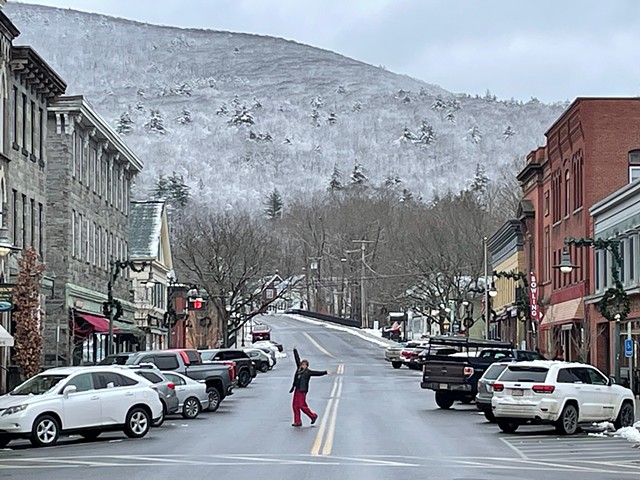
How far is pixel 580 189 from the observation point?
57.4m

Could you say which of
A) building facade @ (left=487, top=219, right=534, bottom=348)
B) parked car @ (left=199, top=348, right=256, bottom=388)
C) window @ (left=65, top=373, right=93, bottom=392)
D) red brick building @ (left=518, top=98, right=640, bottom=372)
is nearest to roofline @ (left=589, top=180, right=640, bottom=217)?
red brick building @ (left=518, top=98, right=640, bottom=372)

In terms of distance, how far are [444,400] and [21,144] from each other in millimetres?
17763

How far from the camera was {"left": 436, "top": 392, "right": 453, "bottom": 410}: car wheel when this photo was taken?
128 ft

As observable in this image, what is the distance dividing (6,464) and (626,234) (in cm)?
3037

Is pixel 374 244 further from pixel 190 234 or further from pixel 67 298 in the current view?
pixel 67 298

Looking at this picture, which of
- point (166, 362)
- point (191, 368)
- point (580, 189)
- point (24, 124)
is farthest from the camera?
point (580, 189)

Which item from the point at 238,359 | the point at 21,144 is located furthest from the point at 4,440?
the point at 238,359

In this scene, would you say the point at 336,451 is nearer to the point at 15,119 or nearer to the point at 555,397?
the point at 555,397

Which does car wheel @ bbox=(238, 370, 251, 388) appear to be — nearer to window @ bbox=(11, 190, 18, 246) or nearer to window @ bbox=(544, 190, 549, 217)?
window @ bbox=(11, 190, 18, 246)

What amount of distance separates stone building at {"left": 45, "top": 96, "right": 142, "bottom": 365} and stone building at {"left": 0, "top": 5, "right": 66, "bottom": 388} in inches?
91.5

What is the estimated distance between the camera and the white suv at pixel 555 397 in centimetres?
2878

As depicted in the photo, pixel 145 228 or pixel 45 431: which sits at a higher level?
pixel 145 228

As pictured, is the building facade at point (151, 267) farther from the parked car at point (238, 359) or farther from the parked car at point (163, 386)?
the parked car at point (163, 386)

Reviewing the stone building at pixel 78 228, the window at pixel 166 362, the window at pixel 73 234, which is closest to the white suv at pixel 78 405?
the window at pixel 166 362
